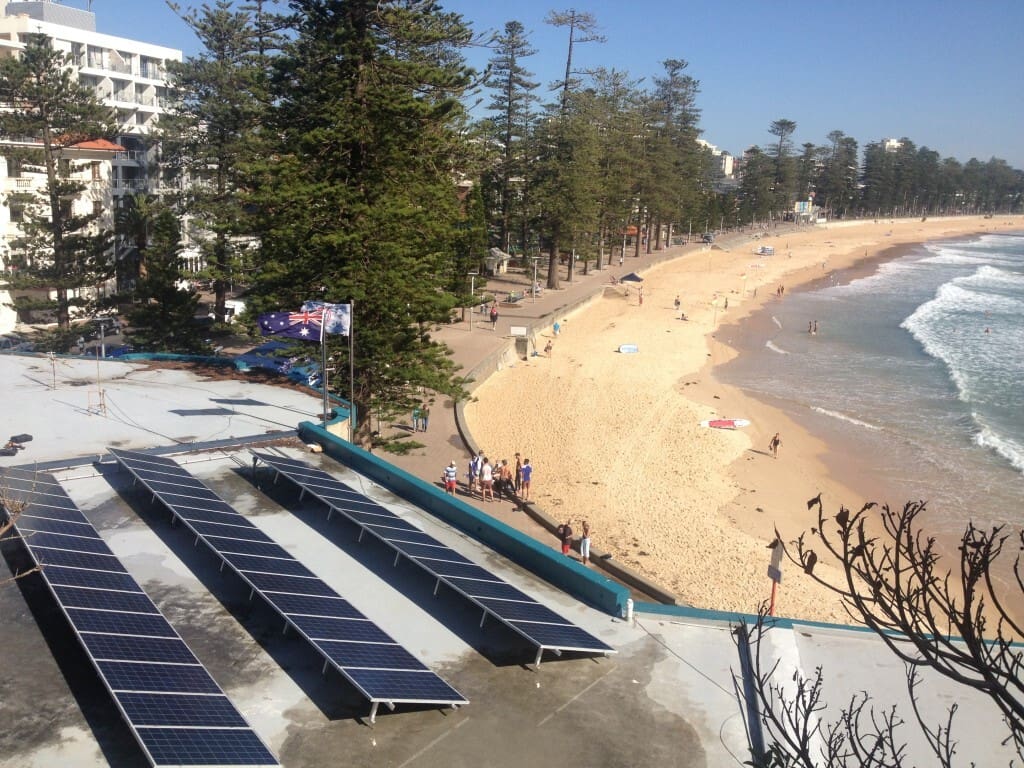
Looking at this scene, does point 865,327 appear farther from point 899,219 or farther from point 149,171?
point 899,219

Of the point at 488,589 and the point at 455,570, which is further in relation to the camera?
the point at 455,570

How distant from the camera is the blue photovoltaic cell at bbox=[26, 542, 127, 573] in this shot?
28.6ft

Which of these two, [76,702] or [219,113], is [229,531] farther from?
[219,113]

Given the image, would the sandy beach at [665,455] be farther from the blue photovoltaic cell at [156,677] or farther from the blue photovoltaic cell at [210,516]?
the blue photovoltaic cell at [156,677]

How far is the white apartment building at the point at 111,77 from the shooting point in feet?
133

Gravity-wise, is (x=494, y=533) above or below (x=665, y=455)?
above

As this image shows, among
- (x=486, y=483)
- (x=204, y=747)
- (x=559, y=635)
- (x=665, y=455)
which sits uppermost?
(x=204, y=747)

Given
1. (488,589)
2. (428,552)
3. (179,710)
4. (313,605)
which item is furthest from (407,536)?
(179,710)

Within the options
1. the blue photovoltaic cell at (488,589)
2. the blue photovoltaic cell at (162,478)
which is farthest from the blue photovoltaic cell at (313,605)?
the blue photovoltaic cell at (162,478)

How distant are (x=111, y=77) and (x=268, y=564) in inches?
2210

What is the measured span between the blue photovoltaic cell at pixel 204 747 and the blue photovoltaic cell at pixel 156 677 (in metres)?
0.56

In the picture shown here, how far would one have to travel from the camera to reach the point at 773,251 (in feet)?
290

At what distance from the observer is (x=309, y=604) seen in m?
8.40

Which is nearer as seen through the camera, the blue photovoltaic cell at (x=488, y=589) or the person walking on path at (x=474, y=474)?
the blue photovoltaic cell at (x=488, y=589)
